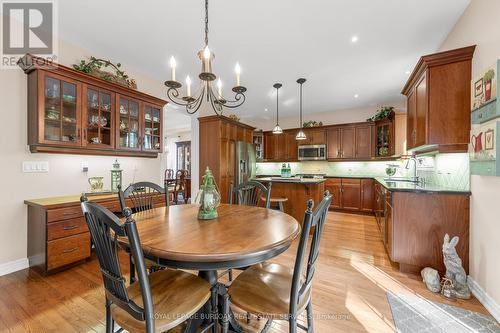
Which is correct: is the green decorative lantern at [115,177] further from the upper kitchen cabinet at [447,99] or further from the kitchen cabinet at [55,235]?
the upper kitchen cabinet at [447,99]

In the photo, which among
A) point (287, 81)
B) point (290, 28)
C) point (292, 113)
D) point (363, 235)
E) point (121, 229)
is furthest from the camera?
point (292, 113)

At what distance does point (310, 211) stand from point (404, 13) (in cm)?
A: 261

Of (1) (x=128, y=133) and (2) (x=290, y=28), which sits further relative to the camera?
(1) (x=128, y=133)

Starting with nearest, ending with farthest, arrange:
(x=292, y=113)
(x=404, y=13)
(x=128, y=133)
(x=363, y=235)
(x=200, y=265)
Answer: (x=200, y=265) < (x=404, y=13) < (x=128, y=133) < (x=363, y=235) < (x=292, y=113)

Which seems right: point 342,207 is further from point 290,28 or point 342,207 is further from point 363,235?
point 290,28

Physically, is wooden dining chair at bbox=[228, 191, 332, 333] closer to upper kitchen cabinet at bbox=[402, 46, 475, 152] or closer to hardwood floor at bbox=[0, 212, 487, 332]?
hardwood floor at bbox=[0, 212, 487, 332]

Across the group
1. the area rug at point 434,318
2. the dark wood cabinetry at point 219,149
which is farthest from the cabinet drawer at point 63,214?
the area rug at point 434,318

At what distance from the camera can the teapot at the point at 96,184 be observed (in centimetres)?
287

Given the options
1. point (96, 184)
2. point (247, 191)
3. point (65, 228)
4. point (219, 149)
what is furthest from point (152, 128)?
point (247, 191)

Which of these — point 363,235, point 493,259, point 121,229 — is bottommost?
point 363,235

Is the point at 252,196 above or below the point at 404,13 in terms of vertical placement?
below

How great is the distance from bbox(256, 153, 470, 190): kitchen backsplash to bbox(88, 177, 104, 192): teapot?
172 inches

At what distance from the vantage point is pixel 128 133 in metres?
3.16

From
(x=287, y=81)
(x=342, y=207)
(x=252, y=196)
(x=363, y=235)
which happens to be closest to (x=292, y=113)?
(x=287, y=81)
